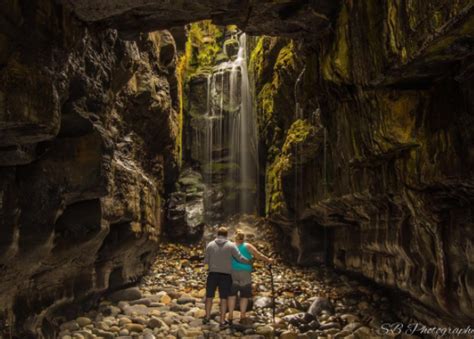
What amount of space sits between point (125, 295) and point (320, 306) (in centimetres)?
580

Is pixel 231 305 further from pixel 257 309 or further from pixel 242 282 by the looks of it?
pixel 257 309

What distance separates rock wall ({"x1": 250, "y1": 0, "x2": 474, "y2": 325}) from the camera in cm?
522

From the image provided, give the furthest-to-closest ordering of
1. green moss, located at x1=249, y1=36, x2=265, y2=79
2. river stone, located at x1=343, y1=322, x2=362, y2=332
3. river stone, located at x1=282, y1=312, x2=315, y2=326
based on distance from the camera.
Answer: green moss, located at x1=249, y1=36, x2=265, y2=79 < river stone, located at x1=282, y1=312, x2=315, y2=326 < river stone, located at x1=343, y1=322, x2=362, y2=332

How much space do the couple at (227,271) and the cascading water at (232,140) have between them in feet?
46.1

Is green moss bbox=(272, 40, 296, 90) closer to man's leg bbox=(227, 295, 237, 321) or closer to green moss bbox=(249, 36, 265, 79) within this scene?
green moss bbox=(249, 36, 265, 79)

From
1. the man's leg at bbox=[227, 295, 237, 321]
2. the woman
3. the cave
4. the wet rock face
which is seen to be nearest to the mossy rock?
the wet rock face

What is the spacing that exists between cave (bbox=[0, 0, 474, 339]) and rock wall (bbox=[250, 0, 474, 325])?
3 centimetres

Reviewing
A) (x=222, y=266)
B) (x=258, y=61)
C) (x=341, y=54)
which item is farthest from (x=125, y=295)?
(x=258, y=61)

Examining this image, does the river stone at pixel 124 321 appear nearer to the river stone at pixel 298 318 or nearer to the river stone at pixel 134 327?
the river stone at pixel 134 327

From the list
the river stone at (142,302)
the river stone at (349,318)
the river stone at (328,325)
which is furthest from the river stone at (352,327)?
the river stone at (142,302)

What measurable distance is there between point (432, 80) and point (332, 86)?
2267mm

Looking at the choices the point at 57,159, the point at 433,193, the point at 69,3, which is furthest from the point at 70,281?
the point at 433,193

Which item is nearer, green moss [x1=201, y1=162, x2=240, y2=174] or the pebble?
the pebble

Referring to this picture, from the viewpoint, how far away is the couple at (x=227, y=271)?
954 cm
